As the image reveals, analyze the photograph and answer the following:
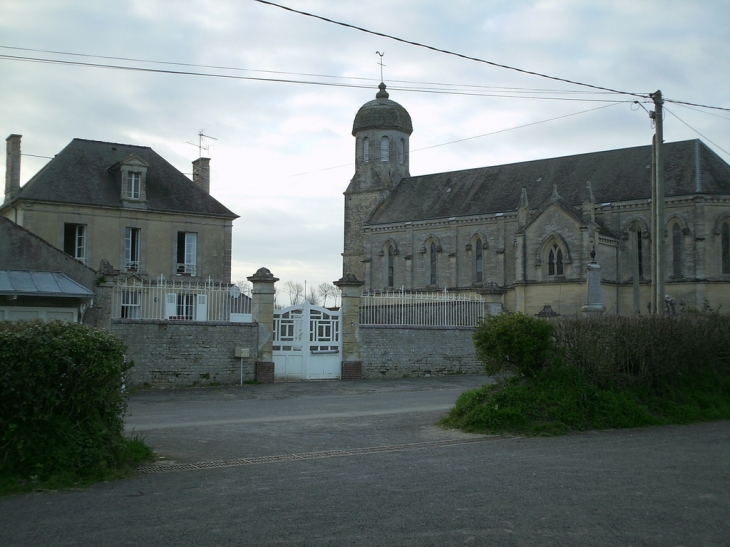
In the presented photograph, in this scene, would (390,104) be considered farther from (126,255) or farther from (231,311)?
(231,311)

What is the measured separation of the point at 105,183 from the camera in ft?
105

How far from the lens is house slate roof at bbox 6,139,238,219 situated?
31.0 meters

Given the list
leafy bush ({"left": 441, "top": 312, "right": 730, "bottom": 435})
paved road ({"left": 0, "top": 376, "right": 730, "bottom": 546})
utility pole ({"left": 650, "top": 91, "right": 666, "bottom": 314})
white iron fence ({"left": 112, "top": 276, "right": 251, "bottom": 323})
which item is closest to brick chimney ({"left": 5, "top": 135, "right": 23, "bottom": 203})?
white iron fence ({"left": 112, "top": 276, "right": 251, "bottom": 323})

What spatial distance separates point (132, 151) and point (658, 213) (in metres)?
23.9

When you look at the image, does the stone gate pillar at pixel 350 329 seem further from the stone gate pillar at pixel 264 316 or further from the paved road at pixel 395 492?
the paved road at pixel 395 492

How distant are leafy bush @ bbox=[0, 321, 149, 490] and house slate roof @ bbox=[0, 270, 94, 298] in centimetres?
996

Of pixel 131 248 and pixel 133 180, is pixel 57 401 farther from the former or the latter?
pixel 133 180

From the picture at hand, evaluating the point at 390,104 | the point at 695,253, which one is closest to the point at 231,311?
the point at 695,253

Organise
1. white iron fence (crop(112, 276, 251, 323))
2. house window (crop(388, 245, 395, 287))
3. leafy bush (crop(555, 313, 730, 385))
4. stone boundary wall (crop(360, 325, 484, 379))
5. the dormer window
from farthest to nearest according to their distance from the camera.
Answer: house window (crop(388, 245, 395, 287)) < the dormer window < stone boundary wall (crop(360, 325, 484, 379)) < white iron fence (crop(112, 276, 251, 323)) < leafy bush (crop(555, 313, 730, 385))

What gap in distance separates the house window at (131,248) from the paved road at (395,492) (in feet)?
67.6

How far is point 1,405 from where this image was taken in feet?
25.5

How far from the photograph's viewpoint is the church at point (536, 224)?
41.8 metres

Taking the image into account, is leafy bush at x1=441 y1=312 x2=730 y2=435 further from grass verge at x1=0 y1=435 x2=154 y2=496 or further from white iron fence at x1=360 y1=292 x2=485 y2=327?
white iron fence at x1=360 y1=292 x2=485 y2=327

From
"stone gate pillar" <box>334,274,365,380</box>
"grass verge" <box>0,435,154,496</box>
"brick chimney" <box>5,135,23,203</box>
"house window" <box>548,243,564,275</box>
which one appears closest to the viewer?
"grass verge" <box>0,435,154,496</box>
